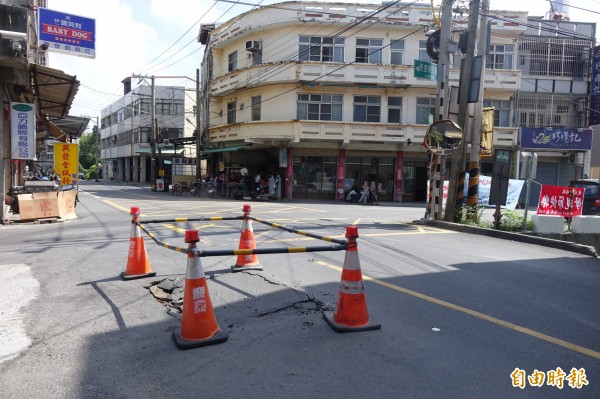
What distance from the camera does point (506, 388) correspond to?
3342 millimetres

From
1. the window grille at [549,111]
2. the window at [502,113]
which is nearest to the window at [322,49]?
the window at [502,113]

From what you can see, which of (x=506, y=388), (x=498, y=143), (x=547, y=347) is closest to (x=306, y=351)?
Result: (x=506, y=388)

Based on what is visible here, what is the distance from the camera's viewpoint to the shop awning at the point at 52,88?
13.5 meters

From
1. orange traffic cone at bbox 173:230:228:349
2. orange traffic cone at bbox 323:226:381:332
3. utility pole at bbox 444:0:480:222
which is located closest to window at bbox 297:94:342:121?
utility pole at bbox 444:0:480:222

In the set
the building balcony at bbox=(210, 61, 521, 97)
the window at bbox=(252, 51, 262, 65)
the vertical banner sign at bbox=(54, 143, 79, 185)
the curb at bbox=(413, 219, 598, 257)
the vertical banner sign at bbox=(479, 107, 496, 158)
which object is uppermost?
the window at bbox=(252, 51, 262, 65)

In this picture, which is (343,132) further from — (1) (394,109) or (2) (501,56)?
(2) (501,56)

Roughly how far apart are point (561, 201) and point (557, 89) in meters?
19.1

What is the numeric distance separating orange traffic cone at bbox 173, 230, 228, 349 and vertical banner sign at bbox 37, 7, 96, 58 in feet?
49.3

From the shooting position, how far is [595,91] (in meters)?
25.5

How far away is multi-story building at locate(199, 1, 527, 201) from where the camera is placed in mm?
26812

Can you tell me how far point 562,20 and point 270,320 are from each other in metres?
31.0

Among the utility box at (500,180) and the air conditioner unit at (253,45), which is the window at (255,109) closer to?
the air conditioner unit at (253,45)

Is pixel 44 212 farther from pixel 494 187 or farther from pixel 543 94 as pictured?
pixel 543 94

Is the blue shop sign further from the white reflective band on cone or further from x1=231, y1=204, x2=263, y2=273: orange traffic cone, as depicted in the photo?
the white reflective band on cone
